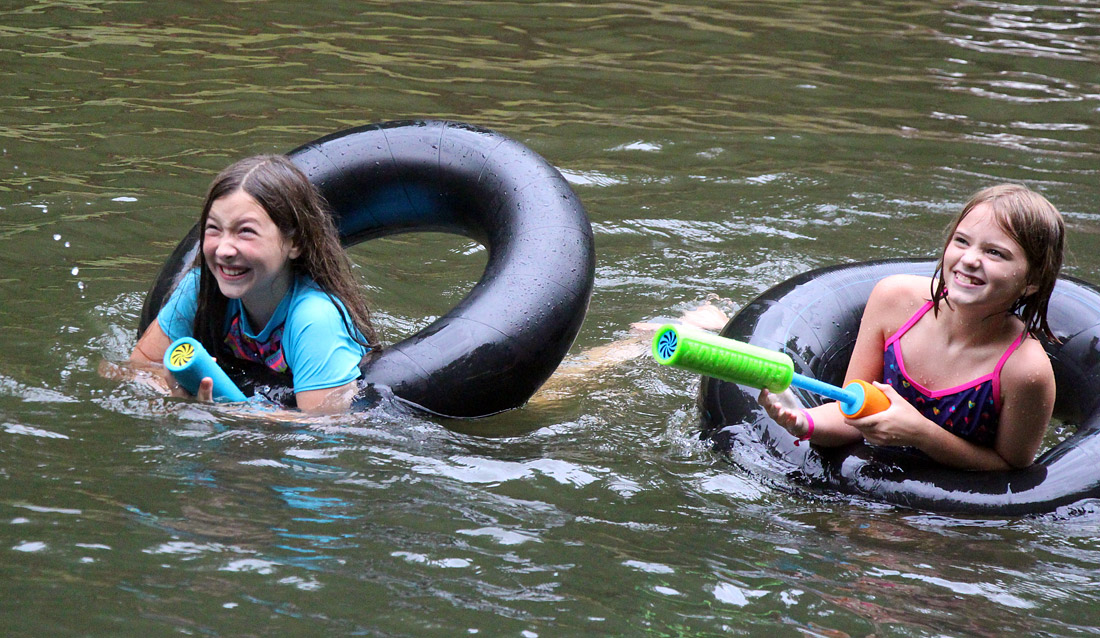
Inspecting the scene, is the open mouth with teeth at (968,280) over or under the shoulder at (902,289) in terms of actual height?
over

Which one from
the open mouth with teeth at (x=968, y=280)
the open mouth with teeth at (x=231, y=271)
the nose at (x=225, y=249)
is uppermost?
the open mouth with teeth at (x=968, y=280)

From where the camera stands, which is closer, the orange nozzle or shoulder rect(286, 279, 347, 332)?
the orange nozzle

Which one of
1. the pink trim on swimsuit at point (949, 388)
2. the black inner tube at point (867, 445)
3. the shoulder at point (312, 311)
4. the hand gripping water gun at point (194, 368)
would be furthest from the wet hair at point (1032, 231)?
the hand gripping water gun at point (194, 368)

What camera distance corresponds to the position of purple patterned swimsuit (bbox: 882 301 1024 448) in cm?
353

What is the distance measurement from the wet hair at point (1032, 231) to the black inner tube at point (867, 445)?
1.63 feet

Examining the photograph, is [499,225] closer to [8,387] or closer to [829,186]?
[8,387]

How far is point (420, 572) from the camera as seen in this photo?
291 cm

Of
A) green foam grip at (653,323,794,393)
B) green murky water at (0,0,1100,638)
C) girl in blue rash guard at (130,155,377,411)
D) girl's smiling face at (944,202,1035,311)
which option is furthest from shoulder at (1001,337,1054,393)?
girl in blue rash guard at (130,155,377,411)

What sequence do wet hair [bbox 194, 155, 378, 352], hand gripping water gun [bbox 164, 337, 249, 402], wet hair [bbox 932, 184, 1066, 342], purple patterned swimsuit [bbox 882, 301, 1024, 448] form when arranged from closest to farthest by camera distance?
wet hair [bbox 932, 184, 1066, 342]
purple patterned swimsuit [bbox 882, 301, 1024, 448]
hand gripping water gun [bbox 164, 337, 249, 402]
wet hair [bbox 194, 155, 378, 352]

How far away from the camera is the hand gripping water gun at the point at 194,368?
146 inches

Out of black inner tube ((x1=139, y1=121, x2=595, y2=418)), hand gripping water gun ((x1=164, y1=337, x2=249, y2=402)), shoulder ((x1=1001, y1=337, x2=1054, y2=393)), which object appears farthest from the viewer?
black inner tube ((x1=139, y1=121, x2=595, y2=418))

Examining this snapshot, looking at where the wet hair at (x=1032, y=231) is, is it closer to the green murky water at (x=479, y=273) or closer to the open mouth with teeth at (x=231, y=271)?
the green murky water at (x=479, y=273)

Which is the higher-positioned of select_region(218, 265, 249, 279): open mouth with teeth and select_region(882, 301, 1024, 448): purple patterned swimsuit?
select_region(218, 265, 249, 279): open mouth with teeth

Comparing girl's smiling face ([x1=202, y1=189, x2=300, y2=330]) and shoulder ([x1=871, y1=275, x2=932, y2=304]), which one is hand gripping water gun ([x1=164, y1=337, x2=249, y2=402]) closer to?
girl's smiling face ([x1=202, y1=189, x2=300, y2=330])
